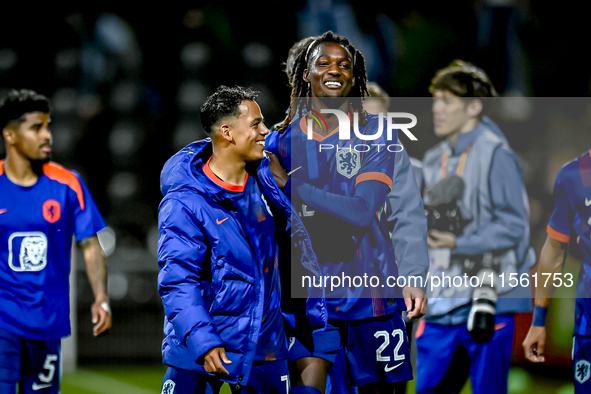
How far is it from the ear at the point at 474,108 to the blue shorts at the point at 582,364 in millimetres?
1692

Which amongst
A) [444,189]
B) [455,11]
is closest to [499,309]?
[444,189]

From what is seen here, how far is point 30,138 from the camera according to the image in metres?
4.80

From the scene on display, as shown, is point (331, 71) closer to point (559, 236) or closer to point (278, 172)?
point (278, 172)

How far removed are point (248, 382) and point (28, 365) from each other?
1.88 metres

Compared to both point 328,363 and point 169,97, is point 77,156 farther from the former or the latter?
point 328,363

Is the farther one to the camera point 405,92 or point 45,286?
point 405,92

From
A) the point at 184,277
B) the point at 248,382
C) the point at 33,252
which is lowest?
the point at 248,382

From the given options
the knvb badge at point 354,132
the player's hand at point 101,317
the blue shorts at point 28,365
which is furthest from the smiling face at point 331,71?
the blue shorts at point 28,365

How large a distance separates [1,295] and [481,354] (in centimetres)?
310

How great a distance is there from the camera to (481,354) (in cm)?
461

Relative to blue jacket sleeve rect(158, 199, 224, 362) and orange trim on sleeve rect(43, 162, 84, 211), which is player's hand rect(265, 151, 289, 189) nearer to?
blue jacket sleeve rect(158, 199, 224, 362)

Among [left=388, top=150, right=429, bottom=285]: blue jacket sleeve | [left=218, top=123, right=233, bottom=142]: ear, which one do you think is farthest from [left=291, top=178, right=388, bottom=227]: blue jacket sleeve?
[left=218, top=123, right=233, bottom=142]: ear

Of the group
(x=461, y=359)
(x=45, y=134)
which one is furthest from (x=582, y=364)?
(x=45, y=134)

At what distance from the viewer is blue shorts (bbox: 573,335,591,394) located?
423 centimetres
